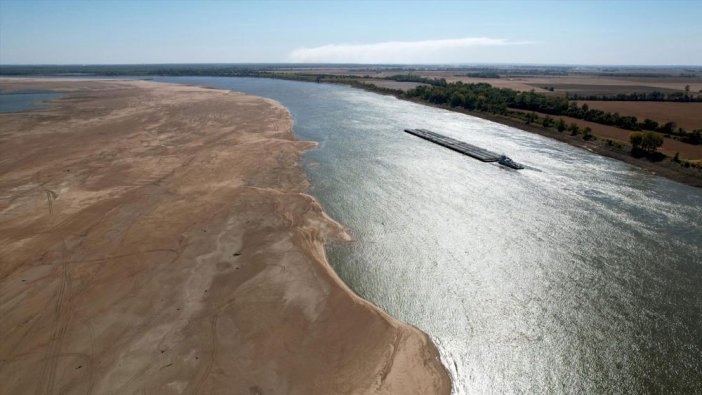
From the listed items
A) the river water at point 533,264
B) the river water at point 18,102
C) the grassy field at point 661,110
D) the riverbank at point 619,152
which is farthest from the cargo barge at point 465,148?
the river water at point 18,102

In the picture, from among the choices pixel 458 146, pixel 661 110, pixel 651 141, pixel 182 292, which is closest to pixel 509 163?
pixel 458 146

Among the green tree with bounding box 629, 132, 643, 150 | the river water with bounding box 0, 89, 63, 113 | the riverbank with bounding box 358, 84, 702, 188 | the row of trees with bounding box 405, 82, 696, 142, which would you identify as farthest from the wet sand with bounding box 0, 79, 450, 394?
the row of trees with bounding box 405, 82, 696, 142

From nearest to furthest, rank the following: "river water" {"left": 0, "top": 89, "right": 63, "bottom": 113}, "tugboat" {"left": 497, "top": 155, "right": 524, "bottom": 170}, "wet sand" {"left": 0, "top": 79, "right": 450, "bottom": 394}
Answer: "wet sand" {"left": 0, "top": 79, "right": 450, "bottom": 394}
"tugboat" {"left": 497, "top": 155, "right": 524, "bottom": 170}
"river water" {"left": 0, "top": 89, "right": 63, "bottom": 113}

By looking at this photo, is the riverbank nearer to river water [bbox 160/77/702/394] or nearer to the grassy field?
river water [bbox 160/77/702/394]

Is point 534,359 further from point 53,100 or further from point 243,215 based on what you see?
point 53,100

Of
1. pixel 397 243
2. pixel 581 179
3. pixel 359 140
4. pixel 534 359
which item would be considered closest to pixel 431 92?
pixel 359 140

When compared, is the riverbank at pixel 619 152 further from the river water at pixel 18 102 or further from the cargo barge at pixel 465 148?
the river water at pixel 18 102
